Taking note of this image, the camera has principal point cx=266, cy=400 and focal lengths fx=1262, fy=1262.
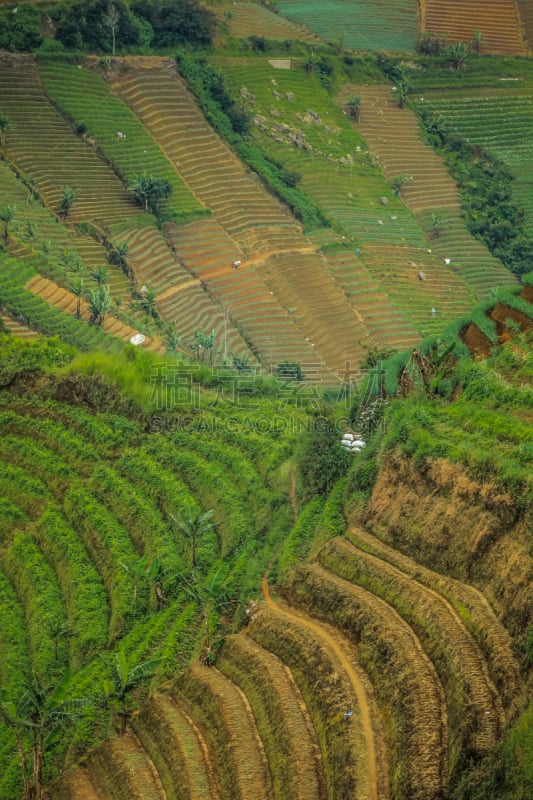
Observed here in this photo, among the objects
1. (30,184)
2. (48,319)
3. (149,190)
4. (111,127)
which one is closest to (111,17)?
(111,127)

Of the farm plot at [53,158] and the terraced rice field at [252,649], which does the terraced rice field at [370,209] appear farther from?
the terraced rice field at [252,649]

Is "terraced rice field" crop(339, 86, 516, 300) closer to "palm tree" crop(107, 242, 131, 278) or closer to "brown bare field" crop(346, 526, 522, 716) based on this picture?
"palm tree" crop(107, 242, 131, 278)

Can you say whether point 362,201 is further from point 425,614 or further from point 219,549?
point 425,614

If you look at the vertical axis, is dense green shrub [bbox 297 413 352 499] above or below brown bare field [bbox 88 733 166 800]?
above

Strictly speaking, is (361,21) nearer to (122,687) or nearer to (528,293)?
(528,293)

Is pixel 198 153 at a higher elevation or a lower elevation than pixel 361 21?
lower

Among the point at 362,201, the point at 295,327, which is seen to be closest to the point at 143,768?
the point at 295,327

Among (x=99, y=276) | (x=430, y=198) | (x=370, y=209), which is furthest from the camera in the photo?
(x=430, y=198)

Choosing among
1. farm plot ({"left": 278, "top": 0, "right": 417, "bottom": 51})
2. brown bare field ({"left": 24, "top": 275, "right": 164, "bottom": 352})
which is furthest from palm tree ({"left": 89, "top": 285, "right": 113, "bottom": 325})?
farm plot ({"left": 278, "top": 0, "right": 417, "bottom": 51})
